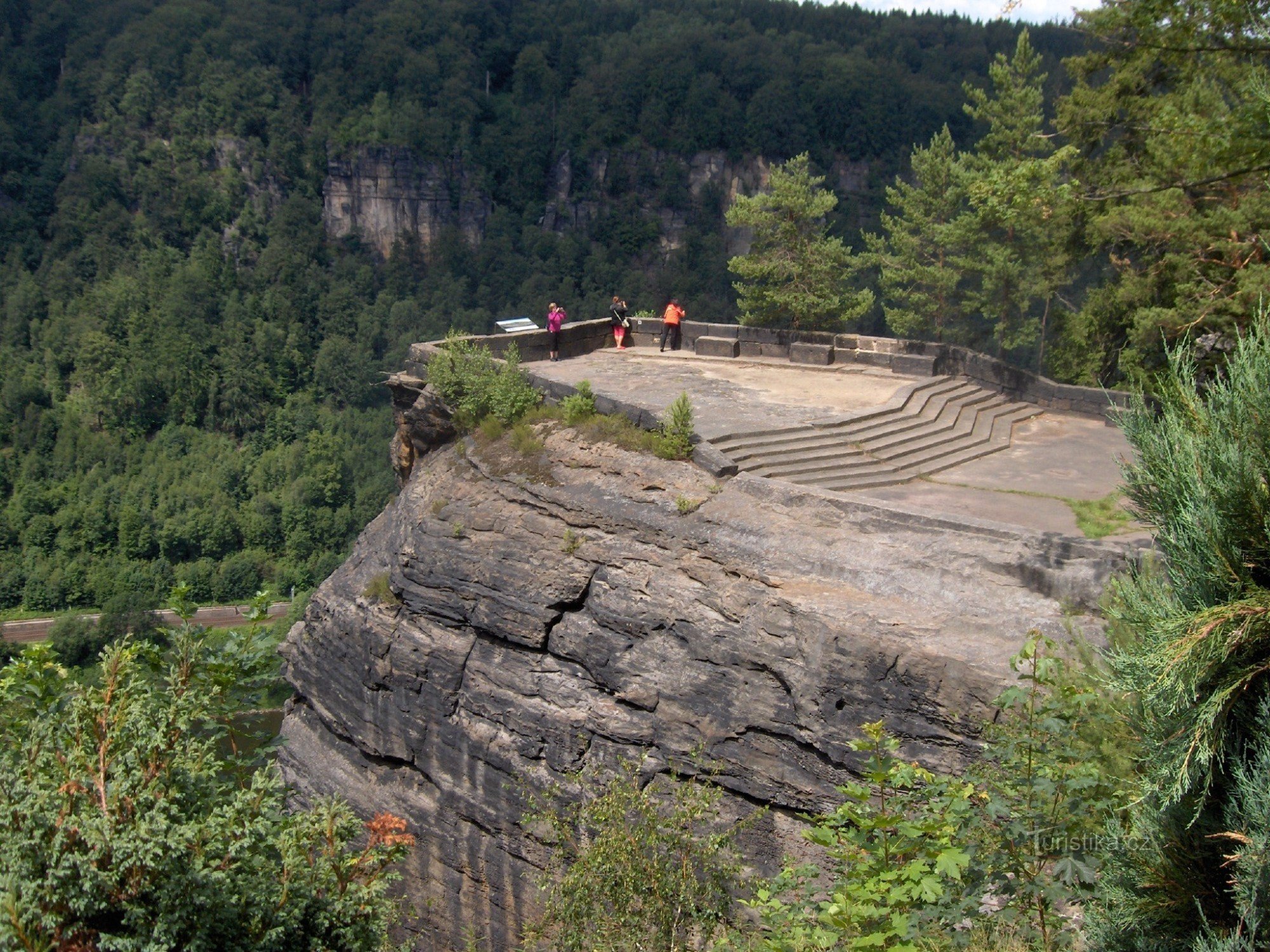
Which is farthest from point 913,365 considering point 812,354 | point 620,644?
point 620,644

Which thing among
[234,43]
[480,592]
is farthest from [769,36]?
[480,592]

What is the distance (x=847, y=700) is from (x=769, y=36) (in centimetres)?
12517

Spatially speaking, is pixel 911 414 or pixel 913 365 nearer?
pixel 911 414

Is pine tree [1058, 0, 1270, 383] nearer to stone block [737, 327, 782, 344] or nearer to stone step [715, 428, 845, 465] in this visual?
stone step [715, 428, 845, 465]

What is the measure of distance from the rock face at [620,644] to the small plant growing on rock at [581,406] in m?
0.30

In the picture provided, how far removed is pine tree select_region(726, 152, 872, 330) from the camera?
80.2ft

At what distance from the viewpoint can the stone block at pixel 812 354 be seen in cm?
2164

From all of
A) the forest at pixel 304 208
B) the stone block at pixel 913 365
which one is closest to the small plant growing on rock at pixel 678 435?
the stone block at pixel 913 365

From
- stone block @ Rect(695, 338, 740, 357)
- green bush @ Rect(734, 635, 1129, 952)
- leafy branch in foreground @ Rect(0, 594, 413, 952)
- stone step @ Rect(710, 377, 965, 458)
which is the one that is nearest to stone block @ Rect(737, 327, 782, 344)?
stone block @ Rect(695, 338, 740, 357)

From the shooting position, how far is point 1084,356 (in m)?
23.9

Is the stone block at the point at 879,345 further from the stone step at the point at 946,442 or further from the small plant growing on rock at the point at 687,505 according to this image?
the small plant growing on rock at the point at 687,505

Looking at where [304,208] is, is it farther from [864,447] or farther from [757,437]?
[864,447]

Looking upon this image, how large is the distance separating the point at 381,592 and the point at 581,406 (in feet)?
13.2

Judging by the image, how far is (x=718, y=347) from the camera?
74.3 feet
